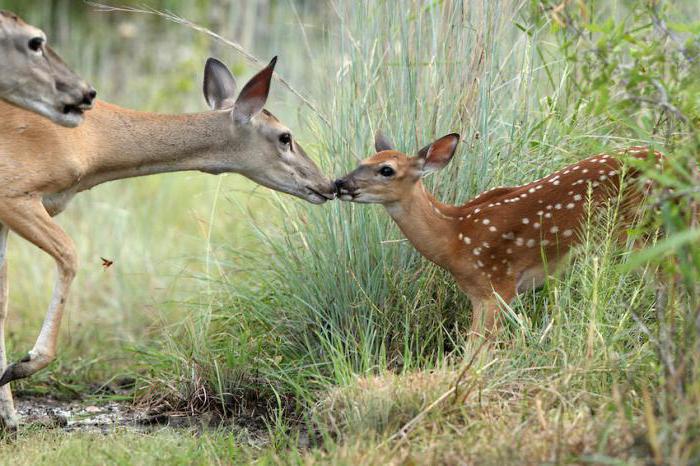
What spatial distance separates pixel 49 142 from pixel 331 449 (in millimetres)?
2484

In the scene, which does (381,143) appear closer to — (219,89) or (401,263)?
(401,263)

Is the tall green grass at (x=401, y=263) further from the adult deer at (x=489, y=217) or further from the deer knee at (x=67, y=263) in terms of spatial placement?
the deer knee at (x=67, y=263)

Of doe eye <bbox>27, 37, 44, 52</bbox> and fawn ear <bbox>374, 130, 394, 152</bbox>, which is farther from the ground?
doe eye <bbox>27, 37, 44, 52</bbox>

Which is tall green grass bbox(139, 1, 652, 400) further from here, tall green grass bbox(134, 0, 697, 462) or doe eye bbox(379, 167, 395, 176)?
doe eye bbox(379, 167, 395, 176)

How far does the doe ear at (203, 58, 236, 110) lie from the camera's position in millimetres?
6695

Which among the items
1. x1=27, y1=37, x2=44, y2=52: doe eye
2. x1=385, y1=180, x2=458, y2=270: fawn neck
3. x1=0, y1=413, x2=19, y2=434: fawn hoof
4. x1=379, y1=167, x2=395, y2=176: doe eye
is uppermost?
x1=27, y1=37, x2=44, y2=52: doe eye

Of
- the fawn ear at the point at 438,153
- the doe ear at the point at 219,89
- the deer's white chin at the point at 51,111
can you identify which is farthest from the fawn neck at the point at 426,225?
the deer's white chin at the point at 51,111

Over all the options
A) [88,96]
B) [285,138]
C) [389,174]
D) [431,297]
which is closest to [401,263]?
[431,297]

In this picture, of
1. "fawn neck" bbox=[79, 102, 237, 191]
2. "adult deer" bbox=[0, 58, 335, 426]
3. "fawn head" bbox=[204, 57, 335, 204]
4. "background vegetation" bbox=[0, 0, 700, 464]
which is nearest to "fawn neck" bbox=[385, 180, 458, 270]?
Answer: "background vegetation" bbox=[0, 0, 700, 464]

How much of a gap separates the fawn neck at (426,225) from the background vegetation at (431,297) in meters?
0.25

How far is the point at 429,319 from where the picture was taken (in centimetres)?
569

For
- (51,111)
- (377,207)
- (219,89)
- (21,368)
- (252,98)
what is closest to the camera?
(21,368)

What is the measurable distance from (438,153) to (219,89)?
1798mm

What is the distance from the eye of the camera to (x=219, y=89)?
6754mm
